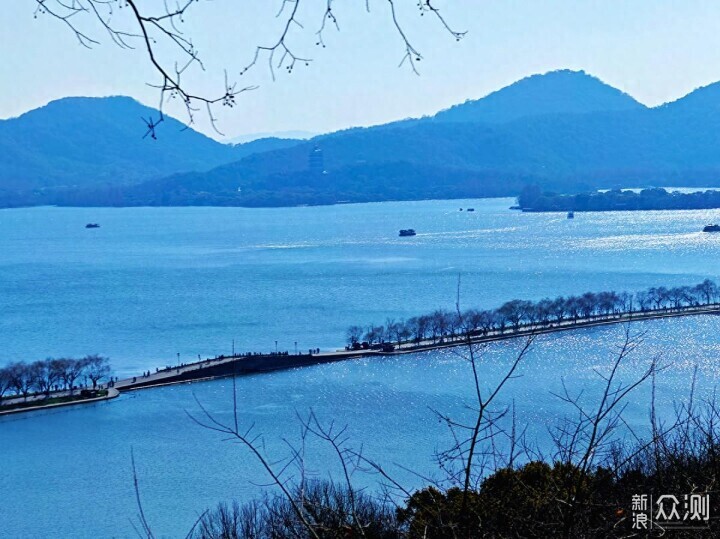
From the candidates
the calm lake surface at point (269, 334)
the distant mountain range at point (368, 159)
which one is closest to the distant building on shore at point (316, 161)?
the distant mountain range at point (368, 159)

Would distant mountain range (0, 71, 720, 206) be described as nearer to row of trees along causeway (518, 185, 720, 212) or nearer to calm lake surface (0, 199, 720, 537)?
row of trees along causeway (518, 185, 720, 212)

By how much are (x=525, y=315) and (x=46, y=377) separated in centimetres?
690

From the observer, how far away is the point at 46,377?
450 inches

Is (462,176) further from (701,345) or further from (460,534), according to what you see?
(460,534)

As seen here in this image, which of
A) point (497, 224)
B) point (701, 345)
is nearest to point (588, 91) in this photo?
point (497, 224)

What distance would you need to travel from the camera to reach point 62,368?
37.0 ft

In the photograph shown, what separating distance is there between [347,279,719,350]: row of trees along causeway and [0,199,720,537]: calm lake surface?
61 cm

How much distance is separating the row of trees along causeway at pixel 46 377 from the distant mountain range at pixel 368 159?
38.9m

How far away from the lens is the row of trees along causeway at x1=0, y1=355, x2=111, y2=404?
429 inches

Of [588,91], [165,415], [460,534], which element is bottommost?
[165,415]

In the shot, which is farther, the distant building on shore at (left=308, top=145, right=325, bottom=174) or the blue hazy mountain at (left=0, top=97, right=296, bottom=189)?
the distant building on shore at (left=308, top=145, right=325, bottom=174)

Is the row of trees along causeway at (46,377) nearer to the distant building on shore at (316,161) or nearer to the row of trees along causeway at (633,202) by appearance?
the row of trees along causeway at (633,202)

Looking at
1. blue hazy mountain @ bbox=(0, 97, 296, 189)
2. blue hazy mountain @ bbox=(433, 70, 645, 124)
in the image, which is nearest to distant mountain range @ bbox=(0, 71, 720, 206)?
blue hazy mountain @ bbox=(0, 97, 296, 189)

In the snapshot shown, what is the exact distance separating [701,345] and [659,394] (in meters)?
3.23
